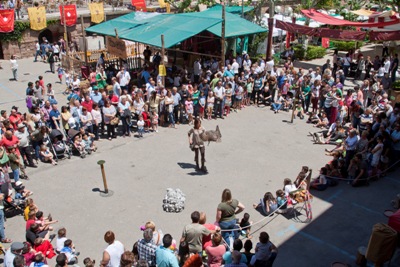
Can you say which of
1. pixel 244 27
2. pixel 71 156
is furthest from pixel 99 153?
pixel 244 27

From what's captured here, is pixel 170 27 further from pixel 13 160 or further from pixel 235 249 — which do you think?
pixel 235 249

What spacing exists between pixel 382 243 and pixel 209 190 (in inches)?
192

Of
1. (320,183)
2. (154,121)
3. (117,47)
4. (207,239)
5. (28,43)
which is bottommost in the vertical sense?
(320,183)

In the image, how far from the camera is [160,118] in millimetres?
15406

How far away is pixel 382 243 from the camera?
718 centimetres

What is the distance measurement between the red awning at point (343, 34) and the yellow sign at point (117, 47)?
1040 centimetres

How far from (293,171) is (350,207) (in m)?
2.29

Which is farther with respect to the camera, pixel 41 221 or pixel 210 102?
pixel 210 102

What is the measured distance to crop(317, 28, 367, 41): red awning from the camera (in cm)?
1997

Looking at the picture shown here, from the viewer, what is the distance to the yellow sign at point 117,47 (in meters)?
18.1

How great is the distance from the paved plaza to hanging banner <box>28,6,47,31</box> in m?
18.9

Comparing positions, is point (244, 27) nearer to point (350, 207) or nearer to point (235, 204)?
point (350, 207)

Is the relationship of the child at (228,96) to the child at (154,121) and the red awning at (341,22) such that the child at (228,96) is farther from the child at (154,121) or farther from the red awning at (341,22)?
the red awning at (341,22)

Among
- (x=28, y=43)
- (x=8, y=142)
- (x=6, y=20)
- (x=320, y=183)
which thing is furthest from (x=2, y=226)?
(x=28, y=43)
